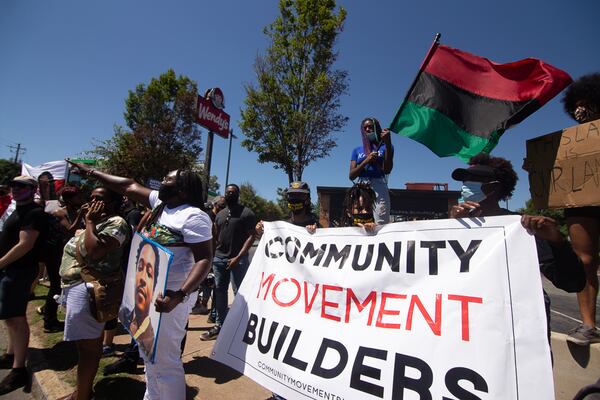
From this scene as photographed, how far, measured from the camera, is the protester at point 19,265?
287 centimetres

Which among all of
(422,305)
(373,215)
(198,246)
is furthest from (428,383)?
(373,215)

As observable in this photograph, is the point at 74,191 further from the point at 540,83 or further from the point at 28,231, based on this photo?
the point at 540,83

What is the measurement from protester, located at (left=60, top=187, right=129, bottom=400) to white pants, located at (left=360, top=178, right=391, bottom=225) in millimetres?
2370

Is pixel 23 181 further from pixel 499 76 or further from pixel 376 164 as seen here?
pixel 499 76

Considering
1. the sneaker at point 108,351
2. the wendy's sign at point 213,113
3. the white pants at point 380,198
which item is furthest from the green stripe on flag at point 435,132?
the wendy's sign at point 213,113

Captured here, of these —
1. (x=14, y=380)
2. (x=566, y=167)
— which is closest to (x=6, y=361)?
(x=14, y=380)

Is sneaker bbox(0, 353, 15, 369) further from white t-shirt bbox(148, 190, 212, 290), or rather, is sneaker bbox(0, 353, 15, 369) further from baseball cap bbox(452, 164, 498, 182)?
baseball cap bbox(452, 164, 498, 182)

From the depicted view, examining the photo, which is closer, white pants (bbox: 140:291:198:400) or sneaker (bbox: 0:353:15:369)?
white pants (bbox: 140:291:198:400)

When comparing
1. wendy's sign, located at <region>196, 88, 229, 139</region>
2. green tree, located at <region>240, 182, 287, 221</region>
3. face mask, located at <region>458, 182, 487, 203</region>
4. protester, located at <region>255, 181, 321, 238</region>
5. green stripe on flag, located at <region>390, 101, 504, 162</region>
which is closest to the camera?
face mask, located at <region>458, 182, 487, 203</region>

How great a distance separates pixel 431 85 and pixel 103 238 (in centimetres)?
302

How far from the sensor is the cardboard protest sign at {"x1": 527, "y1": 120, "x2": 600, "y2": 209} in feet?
5.89

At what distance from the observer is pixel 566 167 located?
191cm

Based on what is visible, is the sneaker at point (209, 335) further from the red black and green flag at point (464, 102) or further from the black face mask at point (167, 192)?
the red black and green flag at point (464, 102)

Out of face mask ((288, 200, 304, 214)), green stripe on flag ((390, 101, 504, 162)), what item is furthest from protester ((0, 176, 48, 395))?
green stripe on flag ((390, 101, 504, 162))
